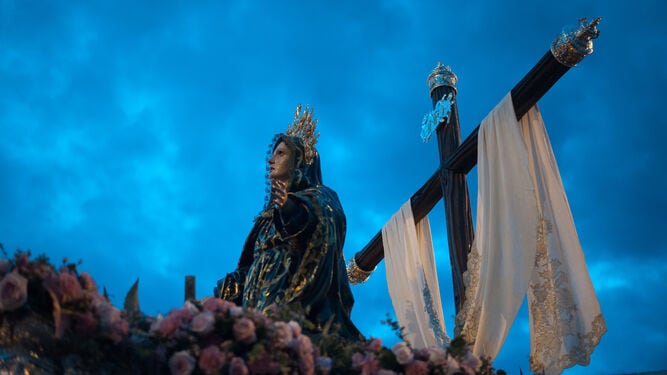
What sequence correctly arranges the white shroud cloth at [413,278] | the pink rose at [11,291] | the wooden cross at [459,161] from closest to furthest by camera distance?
1. the pink rose at [11,291]
2. the wooden cross at [459,161]
3. the white shroud cloth at [413,278]

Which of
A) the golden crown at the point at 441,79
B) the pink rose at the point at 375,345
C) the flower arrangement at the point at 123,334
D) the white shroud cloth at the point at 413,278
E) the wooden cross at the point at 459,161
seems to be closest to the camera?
the flower arrangement at the point at 123,334

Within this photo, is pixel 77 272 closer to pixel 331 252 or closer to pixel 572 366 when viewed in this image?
pixel 331 252

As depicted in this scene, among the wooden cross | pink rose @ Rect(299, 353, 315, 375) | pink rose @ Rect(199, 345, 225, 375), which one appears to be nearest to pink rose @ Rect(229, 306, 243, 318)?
pink rose @ Rect(199, 345, 225, 375)

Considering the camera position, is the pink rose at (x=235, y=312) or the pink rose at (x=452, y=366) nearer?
the pink rose at (x=235, y=312)

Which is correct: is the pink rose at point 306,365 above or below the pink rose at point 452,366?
below

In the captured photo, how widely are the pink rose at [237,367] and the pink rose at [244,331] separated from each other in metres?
0.13

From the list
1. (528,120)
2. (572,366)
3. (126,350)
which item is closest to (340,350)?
(126,350)

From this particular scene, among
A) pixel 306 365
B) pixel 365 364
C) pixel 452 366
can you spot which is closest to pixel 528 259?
pixel 452 366

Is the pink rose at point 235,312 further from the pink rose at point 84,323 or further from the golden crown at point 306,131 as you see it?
the golden crown at point 306,131

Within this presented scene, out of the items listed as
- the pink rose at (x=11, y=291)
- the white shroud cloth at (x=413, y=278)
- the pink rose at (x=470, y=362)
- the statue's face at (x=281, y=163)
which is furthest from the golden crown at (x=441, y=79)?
the pink rose at (x=11, y=291)

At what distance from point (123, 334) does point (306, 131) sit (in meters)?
3.47

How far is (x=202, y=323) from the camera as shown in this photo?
10.4ft

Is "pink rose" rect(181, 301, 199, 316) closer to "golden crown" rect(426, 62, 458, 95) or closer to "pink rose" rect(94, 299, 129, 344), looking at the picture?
"pink rose" rect(94, 299, 129, 344)

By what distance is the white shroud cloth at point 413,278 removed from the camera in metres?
8.02
